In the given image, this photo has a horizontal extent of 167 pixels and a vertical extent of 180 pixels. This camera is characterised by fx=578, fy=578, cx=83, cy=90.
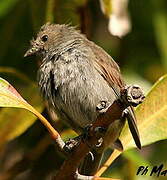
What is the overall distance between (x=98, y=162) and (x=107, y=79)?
59 cm

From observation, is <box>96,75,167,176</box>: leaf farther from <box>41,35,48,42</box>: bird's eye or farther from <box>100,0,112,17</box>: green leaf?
<box>41,35,48,42</box>: bird's eye

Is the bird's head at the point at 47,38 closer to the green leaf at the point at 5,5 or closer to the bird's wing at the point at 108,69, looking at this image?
the green leaf at the point at 5,5

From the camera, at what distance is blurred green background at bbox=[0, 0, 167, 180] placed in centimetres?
419

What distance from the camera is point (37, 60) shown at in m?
4.67

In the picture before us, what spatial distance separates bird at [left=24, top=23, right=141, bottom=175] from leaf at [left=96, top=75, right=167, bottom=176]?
0.07 metres

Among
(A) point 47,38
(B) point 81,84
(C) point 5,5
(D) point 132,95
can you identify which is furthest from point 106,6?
(D) point 132,95

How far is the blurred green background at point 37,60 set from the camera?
4.19 m

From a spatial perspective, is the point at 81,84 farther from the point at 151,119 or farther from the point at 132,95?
the point at 132,95

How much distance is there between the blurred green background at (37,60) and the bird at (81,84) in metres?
0.18

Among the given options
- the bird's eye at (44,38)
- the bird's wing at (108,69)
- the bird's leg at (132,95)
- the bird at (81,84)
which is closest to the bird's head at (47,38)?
the bird's eye at (44,38)

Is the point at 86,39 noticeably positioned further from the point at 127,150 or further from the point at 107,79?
→ the point at 127,150

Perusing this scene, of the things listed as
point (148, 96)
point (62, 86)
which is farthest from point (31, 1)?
point (148, 96)

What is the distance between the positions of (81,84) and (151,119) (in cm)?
54

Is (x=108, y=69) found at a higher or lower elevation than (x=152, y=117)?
higher
